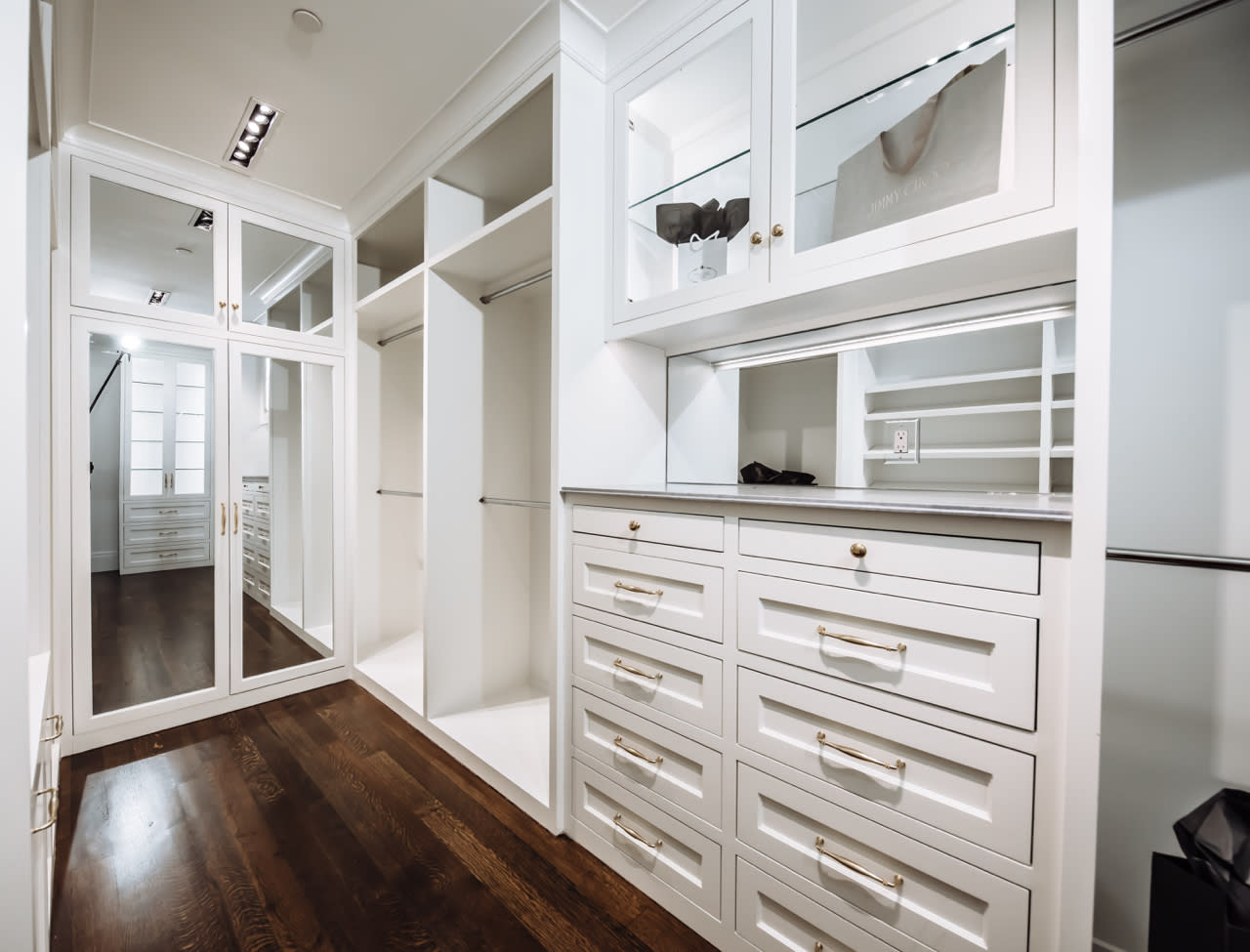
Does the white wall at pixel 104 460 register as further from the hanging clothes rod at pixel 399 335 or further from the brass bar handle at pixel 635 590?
the brass bar handle at pixel 635 590

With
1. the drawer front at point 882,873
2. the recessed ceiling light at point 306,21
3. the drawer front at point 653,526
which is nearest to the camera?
the drawer front at point 882,873

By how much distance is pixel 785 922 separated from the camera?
1159 millimetres

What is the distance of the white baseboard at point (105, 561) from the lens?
2172mm

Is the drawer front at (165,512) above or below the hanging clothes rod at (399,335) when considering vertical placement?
below

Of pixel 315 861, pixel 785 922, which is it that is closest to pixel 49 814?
pixel 315 861

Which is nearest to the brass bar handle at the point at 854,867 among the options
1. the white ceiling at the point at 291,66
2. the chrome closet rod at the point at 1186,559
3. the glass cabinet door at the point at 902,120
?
the chrome closet rod at the point at 1186,559

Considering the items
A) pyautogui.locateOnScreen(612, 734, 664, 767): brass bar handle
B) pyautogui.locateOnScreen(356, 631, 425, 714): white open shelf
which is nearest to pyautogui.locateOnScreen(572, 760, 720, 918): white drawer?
pyautogui.locateOnScreen(612, 734, 664, 767): brass bar handle

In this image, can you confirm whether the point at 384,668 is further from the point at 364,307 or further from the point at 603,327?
the point at 603,327

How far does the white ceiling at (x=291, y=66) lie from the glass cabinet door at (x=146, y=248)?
230 mm

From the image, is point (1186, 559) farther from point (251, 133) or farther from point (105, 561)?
point (105, 561)

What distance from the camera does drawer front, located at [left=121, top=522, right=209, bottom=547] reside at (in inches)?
91.1

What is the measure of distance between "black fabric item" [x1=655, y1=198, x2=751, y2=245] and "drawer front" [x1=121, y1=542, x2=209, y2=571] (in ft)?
8.29

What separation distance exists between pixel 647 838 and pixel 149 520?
253 cm

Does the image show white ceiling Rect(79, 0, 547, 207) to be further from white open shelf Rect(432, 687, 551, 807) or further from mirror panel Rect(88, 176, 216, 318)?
white open shelf Rect(432, 687, 551, 807)
